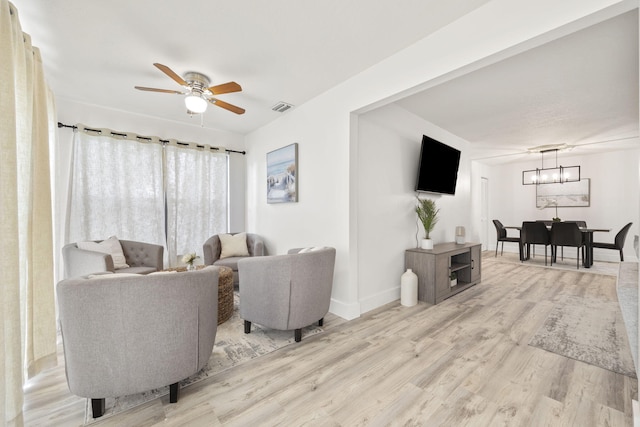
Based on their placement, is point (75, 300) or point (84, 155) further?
point (84, 155)

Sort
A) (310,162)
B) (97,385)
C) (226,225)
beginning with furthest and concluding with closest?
(226,225) < (310,162) < (97,385)

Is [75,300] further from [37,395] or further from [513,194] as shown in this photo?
[513,194]

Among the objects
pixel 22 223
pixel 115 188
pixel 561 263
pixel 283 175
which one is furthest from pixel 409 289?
pixel 561 263

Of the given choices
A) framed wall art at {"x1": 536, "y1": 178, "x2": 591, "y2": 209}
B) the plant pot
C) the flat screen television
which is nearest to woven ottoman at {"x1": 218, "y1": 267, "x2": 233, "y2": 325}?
the plant pot

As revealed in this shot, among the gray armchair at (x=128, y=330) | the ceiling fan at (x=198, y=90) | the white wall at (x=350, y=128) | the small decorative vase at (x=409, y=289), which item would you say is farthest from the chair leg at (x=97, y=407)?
the small decorative vase at (x=409, y=289)

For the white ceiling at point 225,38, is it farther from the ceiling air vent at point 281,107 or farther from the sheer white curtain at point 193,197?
the sheer white curtain at point 193,197

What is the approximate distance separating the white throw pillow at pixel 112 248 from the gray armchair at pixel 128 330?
2005mm

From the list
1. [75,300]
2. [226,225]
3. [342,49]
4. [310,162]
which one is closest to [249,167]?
[226,225]

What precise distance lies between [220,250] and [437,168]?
11.7ft

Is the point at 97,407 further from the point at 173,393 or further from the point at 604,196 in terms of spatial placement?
the point at 604,196

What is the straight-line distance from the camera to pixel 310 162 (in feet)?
11.3

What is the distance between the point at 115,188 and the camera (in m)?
3.65

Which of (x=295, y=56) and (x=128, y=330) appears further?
(x=295, y=56)

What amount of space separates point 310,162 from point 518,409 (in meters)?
2.91
